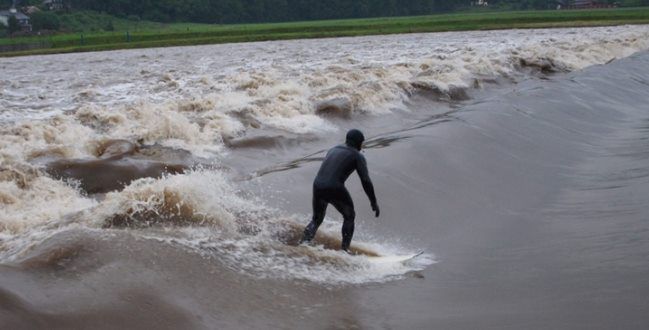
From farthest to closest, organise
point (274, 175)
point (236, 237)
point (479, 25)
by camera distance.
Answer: point (479, 25)
point (274, 175)
point (236, 237)

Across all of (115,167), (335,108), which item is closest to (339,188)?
(115,167)

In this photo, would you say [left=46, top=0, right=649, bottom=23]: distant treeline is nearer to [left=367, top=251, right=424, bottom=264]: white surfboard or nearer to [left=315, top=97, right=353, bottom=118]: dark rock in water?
[left=315, top=97, right=353, bottom=118]: dark rock in water

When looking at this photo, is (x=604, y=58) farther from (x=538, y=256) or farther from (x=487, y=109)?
(x=538, y=256)

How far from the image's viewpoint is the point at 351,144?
8.77m

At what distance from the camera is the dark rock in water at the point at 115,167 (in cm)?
1168

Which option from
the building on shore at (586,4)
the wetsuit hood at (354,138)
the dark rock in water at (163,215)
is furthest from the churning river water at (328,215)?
the building on shore at (586,4)

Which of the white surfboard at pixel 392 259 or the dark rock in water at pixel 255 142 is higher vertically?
the dark rock in water at pixel 255 142

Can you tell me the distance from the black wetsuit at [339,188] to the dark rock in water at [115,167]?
3.93 m

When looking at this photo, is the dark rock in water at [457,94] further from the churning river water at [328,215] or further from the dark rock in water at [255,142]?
the dark rock in water at [255,142]

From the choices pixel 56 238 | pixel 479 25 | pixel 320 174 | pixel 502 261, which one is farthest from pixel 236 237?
pixel 479 25

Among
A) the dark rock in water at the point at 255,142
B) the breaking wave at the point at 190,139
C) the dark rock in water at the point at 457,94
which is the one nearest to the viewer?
the breaking wave at the point at 190,139

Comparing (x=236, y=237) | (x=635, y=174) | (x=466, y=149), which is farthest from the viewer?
(x=466, y=149)

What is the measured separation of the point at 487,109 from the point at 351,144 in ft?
32.7

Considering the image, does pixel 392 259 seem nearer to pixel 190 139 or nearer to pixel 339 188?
pixel 339 188
